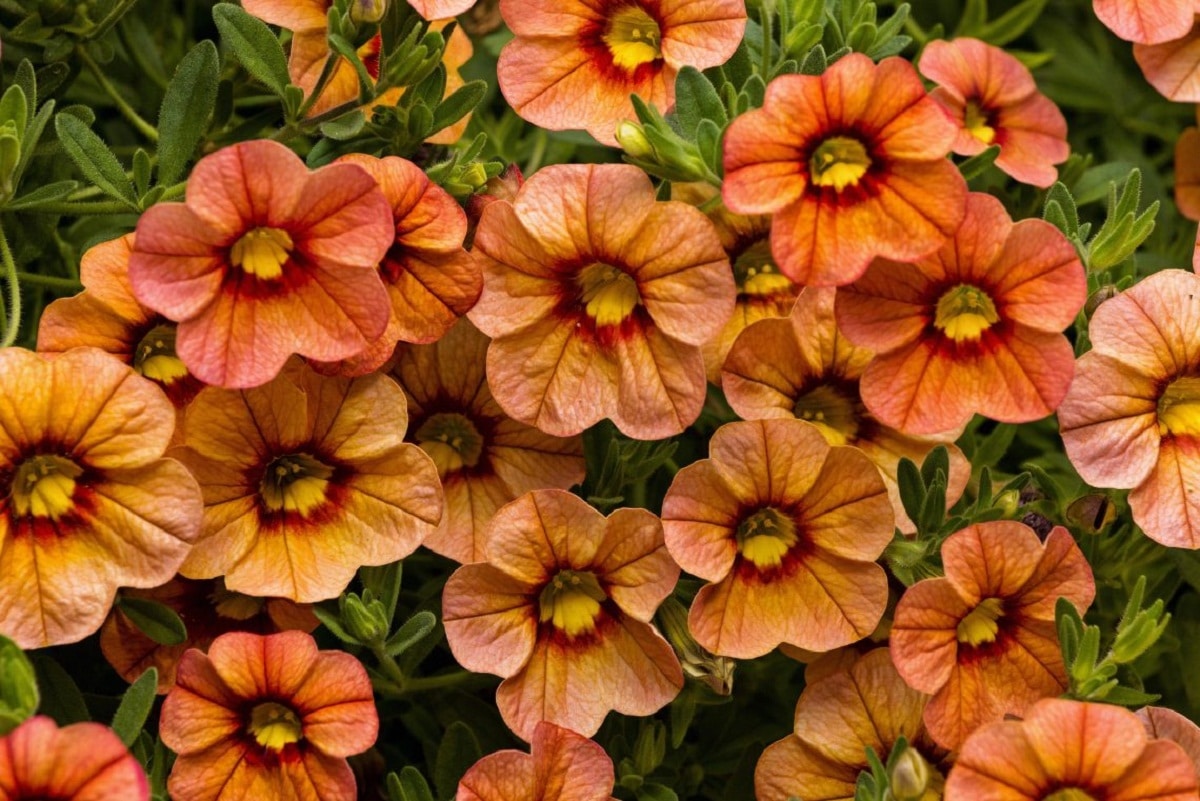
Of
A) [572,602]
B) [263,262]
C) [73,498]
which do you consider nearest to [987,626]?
[572,602]

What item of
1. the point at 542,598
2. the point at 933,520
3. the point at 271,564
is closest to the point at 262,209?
the point at 271,564

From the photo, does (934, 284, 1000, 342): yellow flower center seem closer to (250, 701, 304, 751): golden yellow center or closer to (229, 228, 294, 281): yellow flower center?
(229, 228, 294, 281): yellow flower center

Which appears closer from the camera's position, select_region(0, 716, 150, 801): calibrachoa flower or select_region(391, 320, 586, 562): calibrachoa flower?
select_region(0, 716, 150, 801): calibrachoa flower

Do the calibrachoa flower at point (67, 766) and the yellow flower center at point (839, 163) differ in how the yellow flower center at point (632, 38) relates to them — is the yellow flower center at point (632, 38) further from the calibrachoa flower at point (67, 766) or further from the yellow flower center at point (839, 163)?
the calibrachoa flower at point (67, 766)

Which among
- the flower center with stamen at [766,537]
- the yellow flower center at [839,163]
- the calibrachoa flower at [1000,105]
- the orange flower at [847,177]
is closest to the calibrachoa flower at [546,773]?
the flower center with stamen at [766,537]

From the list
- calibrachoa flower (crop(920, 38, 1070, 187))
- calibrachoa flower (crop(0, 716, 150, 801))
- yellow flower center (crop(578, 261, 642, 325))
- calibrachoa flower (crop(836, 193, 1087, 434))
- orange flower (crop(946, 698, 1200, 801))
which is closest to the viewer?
calibrachoa flower (crop(0, 716, 150, 801))

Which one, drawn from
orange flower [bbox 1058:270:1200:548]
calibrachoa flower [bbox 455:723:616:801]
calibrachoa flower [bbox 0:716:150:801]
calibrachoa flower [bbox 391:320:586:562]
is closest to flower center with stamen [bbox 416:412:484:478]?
calibrachoa flower [bbox 391:320:586:562]
